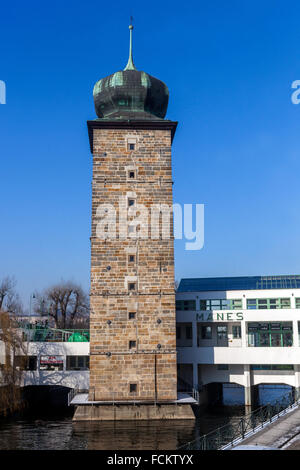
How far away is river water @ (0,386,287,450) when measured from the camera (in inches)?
1022

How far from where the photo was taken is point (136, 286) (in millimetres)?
34812

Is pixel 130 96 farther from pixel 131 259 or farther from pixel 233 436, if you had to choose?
pixel 233 436

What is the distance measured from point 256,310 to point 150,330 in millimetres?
10644

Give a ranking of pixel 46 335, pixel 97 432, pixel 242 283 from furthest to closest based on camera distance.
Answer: pixel 242 283, pixel 46 335, pixel 97 432

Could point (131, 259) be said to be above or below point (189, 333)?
above

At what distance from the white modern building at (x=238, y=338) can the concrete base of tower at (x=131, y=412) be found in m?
6.81

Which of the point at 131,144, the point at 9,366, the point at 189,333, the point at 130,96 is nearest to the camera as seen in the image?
the point at 9,366

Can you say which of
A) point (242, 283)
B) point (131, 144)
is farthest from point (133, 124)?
point (242, 283)

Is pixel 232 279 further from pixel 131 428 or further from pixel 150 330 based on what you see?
pixel 131 428

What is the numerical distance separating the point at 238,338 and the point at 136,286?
12023 mm

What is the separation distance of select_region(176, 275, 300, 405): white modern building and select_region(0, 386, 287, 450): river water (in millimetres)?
4731

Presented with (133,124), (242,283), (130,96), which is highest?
(130,96)

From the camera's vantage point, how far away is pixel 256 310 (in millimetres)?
40500
